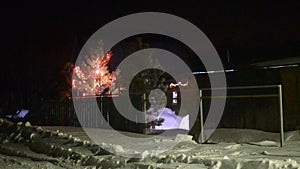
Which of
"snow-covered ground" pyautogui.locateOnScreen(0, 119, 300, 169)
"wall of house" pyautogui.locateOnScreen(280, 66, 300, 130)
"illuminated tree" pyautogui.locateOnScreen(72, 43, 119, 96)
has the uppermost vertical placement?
"illuminated tree" pyautogui.locateOnScreen(72, 43, 119, 96)

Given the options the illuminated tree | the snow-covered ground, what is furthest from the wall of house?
the illuminated tree

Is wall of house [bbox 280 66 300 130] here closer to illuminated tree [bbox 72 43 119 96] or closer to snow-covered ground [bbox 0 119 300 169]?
snow-covered ground [bbox 0 119 300 169]

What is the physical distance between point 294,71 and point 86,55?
20.3 meters

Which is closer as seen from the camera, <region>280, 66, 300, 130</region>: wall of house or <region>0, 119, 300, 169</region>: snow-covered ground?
<region>0, 119, 300, 169</region>: snow-covered ground

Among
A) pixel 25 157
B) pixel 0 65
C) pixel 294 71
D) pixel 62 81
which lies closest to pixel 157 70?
pixel 294 71

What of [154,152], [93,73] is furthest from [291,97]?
[93,73]

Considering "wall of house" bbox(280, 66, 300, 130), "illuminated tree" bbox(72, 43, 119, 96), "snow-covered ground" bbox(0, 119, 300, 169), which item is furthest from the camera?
"illuminated tree" bbox(72, 43, 119, 96)

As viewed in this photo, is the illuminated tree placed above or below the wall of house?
above

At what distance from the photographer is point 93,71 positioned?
30.0m

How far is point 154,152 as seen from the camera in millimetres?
10344

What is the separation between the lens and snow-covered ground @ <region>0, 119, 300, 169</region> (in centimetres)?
881

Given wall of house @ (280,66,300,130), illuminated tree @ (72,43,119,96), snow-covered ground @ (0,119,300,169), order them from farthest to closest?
illuminated tree @ (72,43,119,96) → wall of house @ (280,66,300,130) → snow-covered ground @ (0,119,300,169)

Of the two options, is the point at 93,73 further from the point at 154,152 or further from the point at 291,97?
the point at 154,152

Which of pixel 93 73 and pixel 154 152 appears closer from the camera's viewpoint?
pixel 154 152
